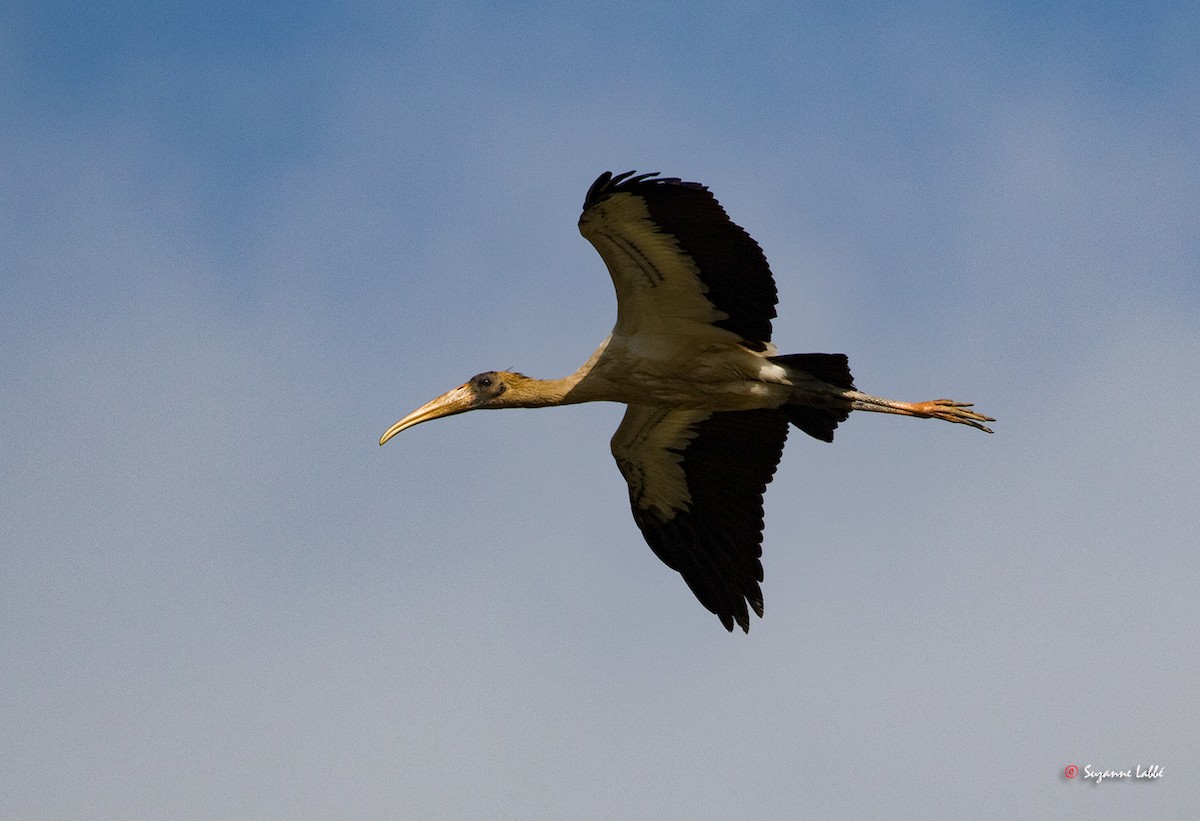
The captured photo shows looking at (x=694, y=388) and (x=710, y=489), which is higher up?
(x=694, y=388)

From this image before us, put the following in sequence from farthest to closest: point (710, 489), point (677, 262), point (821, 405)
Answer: point (710, 489) < point (821, 405) < point (677, 262)

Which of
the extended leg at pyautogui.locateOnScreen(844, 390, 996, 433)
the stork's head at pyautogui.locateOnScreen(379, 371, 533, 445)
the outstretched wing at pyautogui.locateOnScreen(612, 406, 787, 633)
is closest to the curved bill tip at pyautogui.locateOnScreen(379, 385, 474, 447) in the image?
the stork's head at pyautogui.locateOnScreen(379, 371, 533, 445)

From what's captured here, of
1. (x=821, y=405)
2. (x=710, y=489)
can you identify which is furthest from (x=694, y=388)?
(x=710, y=489)

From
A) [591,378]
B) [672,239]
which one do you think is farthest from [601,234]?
[591,378]

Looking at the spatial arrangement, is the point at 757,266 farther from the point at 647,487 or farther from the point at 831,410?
the point at 647,487

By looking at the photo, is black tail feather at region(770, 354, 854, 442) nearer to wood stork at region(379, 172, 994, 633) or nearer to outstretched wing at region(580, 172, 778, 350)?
wood stork at region(379, 172, 994, 633)

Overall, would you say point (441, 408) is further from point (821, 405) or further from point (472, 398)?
point (821, 405)

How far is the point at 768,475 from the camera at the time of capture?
43.3ft

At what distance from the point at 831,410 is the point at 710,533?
63.4 inches

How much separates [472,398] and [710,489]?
6.76 ft

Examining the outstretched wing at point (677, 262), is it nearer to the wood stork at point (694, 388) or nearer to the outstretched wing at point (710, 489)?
the wood stork at point (694, 388)

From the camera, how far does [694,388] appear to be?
490 inches

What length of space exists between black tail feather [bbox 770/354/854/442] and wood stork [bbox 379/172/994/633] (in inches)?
0.4

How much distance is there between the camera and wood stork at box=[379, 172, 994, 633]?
11586 millimetres
